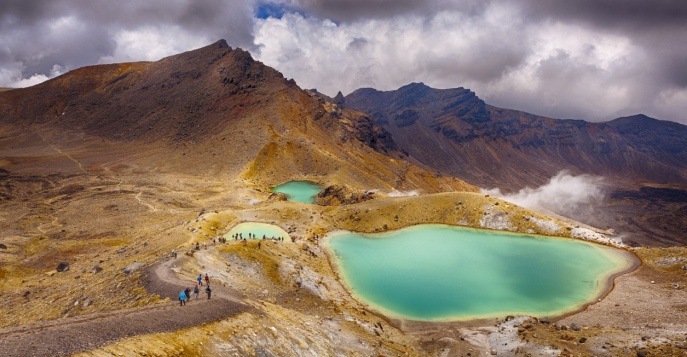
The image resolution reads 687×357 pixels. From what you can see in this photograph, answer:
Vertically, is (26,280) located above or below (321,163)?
below

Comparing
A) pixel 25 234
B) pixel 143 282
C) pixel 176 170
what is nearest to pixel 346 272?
pixel 143 282

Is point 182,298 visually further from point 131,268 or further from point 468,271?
point 468,271

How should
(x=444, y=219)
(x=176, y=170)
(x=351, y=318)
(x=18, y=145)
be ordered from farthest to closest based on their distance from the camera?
(x=18, y=145), (x=176, y=170), (x=444, y=219), (x=351, y=318)

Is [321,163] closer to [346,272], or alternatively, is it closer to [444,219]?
[444,219]

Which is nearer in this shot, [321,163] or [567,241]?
[567,241]

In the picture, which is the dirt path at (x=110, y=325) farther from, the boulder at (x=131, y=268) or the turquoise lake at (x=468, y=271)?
the turquoise lake at (x=468, y=271)

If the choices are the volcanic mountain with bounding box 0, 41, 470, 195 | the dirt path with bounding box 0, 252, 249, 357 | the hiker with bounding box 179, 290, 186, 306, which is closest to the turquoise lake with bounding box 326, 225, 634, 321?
the dirt path with bounding box 0, 252, 249, 357

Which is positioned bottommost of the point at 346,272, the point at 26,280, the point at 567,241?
the point at 26,280

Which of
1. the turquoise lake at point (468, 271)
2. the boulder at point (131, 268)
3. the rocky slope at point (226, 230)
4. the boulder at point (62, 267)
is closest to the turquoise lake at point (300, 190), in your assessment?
the rocky slope at point (226, 230)
